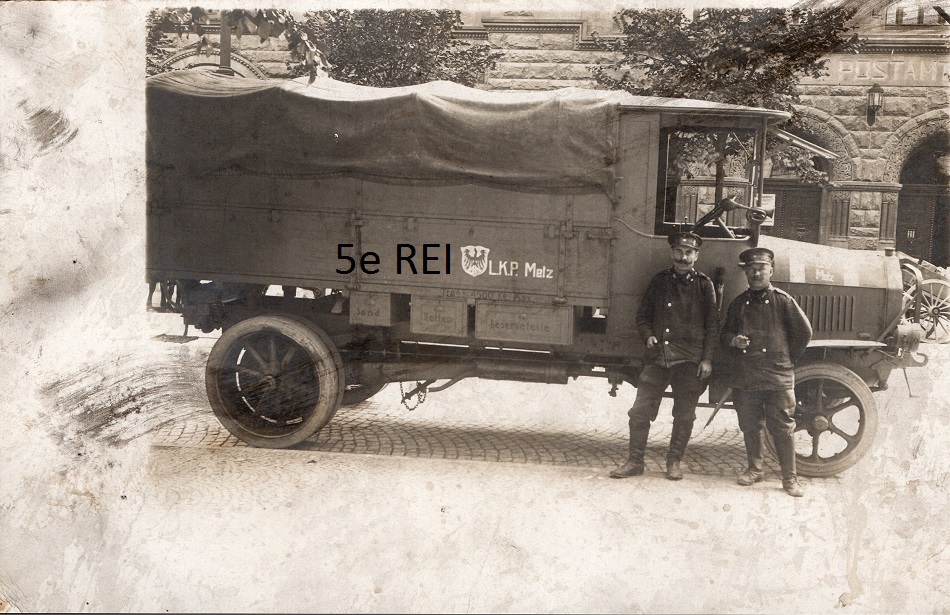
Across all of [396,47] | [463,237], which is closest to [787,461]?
[463,237]

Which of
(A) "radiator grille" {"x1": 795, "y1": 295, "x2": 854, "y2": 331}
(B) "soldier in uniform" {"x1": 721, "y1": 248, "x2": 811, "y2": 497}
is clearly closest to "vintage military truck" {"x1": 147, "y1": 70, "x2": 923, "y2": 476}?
(A) "radiator grille" {"x1": 795, "y1": 295, "x2": 854, "y2": 331}

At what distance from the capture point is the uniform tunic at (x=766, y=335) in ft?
12.2

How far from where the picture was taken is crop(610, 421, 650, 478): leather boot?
3.86m

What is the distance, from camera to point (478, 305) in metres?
4.01

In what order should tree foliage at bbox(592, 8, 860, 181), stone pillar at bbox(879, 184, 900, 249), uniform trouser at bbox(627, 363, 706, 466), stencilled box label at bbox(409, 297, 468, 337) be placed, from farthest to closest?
stencilled box label at bbox(409, 297, 468, 337), uniform trouser at bbox(627, 363, 706, 466), stone pillar at bbox(879, 184, 900, 249), tree foliage at bbox(592, 8, 860, 181)

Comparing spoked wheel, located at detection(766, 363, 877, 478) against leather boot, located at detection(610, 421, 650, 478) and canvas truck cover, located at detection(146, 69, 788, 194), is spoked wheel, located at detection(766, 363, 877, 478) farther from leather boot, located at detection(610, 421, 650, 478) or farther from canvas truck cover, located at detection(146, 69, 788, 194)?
canvas truck cover, located at detection(146, 69, 788, 194)

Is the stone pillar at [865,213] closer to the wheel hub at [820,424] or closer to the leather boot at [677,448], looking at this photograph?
the wheel hub at [820,424]

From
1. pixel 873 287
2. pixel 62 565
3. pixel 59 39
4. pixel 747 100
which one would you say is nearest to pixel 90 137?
pixel 59 39

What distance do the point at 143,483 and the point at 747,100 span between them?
3.75m

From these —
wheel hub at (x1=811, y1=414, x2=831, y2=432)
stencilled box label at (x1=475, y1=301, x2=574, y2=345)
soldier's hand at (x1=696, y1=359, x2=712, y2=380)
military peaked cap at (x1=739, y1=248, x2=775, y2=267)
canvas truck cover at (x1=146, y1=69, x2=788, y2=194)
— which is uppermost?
canvas truck cover at (x1=146, y1=69, x2=788, y2=194)

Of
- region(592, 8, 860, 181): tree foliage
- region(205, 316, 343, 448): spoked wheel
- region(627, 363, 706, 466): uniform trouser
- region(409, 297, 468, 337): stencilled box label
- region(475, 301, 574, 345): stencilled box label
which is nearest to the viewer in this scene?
region(592, 8, 860, 181): tree foliage

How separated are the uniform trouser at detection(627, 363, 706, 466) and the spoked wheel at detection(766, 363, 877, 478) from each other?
0.46 meters

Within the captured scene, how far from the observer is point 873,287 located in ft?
12.8

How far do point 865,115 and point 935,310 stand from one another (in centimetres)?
111
